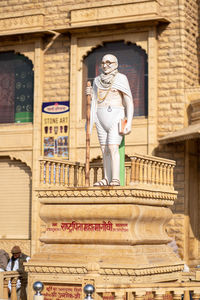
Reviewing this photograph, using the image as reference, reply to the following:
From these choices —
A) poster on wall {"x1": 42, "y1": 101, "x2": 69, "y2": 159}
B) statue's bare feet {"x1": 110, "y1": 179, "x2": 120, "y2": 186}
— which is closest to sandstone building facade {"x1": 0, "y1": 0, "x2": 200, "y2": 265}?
poster on wall {"x1": 42, "y1": 101, "x2": 69, "y2": 159}

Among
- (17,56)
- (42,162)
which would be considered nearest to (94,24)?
(17,56)

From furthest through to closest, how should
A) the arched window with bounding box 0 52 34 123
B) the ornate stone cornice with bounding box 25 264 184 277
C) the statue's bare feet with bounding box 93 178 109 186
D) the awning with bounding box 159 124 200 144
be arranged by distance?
1. the arched window with bounding box 0 52 34 123
2. the awning with bounding box 159 124 200 144
3. the statue's bare feet with bounding box 93 178 109 186
4. the ornate stone cornice with bounding box 25 264 184 277

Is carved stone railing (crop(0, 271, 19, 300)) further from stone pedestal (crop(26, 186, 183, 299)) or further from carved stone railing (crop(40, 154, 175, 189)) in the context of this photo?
carved stone railing (crop(40, 154, 175, 189))

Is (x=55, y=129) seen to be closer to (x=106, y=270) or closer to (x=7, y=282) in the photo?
(x=7, y=282)

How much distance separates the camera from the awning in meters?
18.0

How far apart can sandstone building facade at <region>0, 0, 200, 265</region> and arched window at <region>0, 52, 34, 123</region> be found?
31mm

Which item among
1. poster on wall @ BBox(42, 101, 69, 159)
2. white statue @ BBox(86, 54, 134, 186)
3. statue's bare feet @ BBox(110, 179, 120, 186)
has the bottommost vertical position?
statue's bare feet @ BBox(110, 179, 120, 186)

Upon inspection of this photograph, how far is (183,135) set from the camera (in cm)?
1823

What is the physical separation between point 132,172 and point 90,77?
906 centimetres

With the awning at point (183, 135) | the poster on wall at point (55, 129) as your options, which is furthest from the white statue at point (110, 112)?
the poster on wall at point (55, 129)

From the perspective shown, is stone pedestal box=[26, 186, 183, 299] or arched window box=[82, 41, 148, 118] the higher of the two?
arched window box=[82, 41, 148, 118]

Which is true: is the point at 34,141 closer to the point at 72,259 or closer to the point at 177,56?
the point at 177,56

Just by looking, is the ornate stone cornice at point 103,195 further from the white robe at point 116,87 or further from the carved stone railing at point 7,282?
the carved stone railing at point 7,282

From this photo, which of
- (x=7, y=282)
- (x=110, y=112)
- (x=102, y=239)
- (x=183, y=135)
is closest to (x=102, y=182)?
(x=102, y=239)
